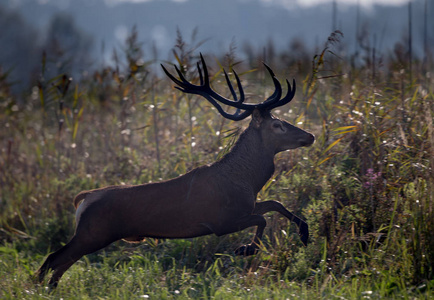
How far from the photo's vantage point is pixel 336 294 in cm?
470

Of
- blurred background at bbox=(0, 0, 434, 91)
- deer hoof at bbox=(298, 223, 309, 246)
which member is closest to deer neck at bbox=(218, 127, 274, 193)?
deer hoof at bbox=(298, 223, 309, 246)

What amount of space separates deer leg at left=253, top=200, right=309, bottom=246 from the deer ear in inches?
32.3

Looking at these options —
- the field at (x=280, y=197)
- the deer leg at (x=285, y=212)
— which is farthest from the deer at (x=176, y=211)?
the field at (x=280, y=197)

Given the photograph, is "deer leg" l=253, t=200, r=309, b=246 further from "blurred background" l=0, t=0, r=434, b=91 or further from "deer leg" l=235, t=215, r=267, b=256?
"blurred background" l=0, t=0, r=434, b=91

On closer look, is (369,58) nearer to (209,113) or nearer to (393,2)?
(209,113)

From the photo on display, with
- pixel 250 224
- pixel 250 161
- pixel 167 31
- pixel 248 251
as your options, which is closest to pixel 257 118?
pixel 250 161

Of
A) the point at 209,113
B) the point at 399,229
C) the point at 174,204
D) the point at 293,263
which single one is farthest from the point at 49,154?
the point at 399,229

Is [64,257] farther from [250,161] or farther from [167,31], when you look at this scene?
[167,31]

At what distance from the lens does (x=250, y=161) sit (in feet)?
19.8

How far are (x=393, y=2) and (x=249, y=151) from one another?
197 meters

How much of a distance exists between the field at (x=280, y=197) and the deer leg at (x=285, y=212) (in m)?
0.18

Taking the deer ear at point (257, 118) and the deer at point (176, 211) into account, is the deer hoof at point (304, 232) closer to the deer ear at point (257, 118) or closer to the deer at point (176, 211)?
the deer at point (176, 211)

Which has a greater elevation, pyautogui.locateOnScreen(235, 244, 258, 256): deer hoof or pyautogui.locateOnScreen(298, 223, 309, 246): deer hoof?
pyautogui.locateOnScreen(298, 223, 309, 246): deer hoof

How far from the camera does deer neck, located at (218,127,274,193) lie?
595 cm
